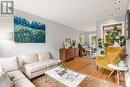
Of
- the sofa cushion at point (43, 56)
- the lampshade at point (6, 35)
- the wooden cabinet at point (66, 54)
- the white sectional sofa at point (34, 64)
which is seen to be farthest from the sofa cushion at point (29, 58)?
the wooden cabinet at point (66, 54)

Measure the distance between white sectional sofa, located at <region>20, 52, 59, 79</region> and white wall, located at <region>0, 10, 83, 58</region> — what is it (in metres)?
0.27

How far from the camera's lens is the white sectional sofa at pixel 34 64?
3.02 meters

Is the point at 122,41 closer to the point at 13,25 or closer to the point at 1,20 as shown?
the point at 13,25

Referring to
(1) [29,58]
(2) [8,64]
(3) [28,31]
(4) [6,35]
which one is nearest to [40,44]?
(3) [28,31]

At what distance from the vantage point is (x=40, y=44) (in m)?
4.30

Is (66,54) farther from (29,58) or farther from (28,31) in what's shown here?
(28,31)

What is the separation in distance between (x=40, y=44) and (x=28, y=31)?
Answer: 81cm

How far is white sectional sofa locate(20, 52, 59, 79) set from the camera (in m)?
3.02

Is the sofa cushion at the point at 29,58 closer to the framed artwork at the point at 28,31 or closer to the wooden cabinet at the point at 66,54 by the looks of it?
the framed artwork at the point at 28,31

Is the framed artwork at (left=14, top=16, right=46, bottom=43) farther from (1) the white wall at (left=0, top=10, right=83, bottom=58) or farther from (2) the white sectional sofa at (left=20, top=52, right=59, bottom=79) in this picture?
(2) the white sectional sofa at (left=20, top=52, right=59, bottom=79)

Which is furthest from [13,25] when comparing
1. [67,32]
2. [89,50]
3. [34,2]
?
[89,50]

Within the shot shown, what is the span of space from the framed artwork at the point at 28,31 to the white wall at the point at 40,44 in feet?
0.49

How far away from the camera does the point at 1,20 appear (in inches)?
119

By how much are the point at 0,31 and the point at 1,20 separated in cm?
37
